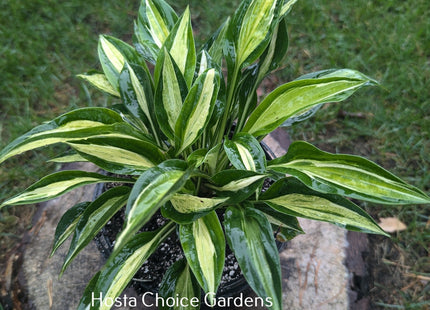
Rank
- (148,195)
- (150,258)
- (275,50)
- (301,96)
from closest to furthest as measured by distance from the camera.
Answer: (148,195) → (301,96) → (275,50) → (150,258)

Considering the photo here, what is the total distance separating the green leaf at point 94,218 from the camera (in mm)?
764

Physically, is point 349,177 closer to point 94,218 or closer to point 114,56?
point 94,218

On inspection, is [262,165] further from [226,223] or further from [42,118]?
[42,118]

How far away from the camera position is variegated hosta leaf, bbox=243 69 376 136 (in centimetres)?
76

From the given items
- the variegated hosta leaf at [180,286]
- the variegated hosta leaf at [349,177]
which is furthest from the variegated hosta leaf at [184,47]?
the variegated hosta leaf at [180,286]

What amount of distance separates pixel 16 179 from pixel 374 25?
185 cm

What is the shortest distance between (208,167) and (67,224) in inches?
14.3

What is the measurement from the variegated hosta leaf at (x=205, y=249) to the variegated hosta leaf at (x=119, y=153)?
17cm

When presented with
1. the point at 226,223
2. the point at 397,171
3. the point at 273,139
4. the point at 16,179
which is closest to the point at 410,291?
the point at 397,171

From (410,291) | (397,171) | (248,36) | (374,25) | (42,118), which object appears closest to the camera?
(248,36)

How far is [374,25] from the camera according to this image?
1895 mm

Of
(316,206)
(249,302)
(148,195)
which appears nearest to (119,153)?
(148,195)

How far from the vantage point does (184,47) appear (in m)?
0.90

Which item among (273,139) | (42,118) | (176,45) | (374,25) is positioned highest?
(374,25)
